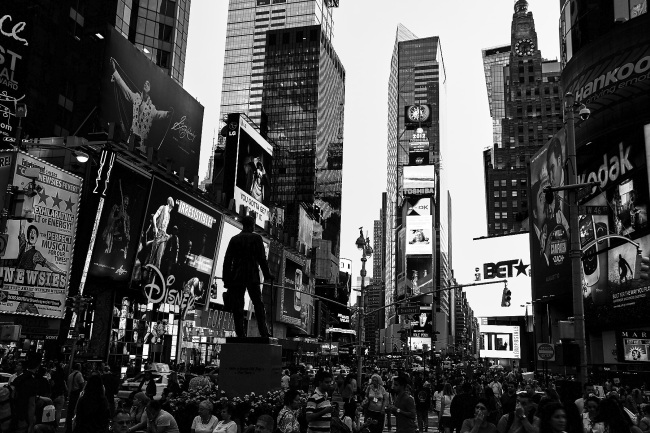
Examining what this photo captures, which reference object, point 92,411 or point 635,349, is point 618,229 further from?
point 92,411

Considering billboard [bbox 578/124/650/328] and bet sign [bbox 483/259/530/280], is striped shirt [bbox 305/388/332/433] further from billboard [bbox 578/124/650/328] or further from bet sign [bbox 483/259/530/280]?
bet sign [bbox 483/259/530/280]

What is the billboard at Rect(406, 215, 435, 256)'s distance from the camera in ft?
503

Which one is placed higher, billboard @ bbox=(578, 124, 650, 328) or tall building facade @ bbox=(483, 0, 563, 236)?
tall building facade @ bbox=(483, 0, 563, 236)

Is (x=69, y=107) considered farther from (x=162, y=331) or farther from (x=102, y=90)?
(x=162, y=331)

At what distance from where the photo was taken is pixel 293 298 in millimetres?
94250

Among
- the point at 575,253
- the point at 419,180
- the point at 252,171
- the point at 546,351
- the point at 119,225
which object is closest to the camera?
the point at 575,253

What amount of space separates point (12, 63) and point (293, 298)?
207 ft

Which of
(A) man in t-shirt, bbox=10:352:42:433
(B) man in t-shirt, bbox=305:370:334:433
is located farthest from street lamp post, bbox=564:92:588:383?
(A) man in t-shirt, bbox=10:352:42:433

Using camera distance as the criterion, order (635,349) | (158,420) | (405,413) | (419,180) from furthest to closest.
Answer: (419,180)
(635,349)
(405,413)
(158,420)

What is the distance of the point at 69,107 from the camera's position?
2173 inches

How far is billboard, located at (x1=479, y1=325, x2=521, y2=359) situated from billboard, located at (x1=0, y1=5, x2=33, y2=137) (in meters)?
60.4

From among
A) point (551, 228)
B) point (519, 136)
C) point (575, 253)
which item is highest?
point (519, 136)

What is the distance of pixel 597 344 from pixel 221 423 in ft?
168

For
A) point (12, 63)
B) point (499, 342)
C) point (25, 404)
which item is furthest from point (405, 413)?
point (499, 342)
